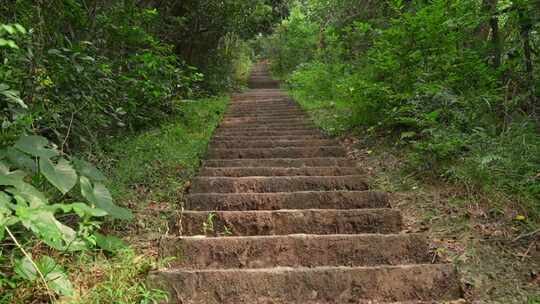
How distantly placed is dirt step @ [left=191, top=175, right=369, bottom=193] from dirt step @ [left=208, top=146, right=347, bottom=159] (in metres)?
1.25

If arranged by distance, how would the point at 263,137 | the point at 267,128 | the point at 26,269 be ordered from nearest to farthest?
the point at 26,269 < the point at 263,137 < the point at 267,128

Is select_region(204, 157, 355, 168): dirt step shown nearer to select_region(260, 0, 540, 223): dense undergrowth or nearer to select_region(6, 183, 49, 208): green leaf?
select_region(260, 0, 540, 223): dense undergrowth

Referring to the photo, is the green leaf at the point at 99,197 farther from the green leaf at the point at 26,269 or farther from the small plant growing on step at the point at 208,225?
the small plant growing on step at the point at 208,225

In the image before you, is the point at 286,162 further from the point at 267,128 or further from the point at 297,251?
the point at 267,128

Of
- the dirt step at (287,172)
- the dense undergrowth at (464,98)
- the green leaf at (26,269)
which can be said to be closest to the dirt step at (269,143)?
the dense undergrowth at (464,98)

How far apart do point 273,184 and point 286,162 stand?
2.76 feet

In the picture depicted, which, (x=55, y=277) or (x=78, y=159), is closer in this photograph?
(x=55, y=277)

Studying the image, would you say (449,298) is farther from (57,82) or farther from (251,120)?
(251,120)

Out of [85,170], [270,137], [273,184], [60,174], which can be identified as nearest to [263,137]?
[270,137]

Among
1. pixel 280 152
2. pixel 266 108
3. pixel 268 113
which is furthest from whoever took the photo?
pixel 266 108

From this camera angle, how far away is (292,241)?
2746 millimetres

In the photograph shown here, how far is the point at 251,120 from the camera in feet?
26.4

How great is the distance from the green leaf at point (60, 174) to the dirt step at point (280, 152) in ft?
9.57

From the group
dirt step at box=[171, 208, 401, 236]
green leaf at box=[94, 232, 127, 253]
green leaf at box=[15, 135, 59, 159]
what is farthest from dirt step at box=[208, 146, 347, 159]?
green leaf at box=[15, 135, 59, 159]
